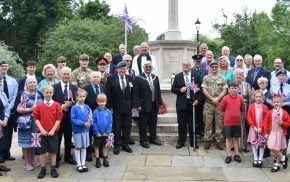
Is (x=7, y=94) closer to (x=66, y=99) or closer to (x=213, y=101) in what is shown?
(x=66, y=99)

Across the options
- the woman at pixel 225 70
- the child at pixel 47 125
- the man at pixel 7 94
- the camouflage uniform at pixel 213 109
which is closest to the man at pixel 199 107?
the camouflage uniform at pixel 213 109

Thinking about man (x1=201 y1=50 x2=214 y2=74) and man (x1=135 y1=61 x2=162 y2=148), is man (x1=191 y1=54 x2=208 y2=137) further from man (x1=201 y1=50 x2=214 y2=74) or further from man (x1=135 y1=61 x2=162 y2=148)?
man (x1=135 y1=61 x2=162 y2=148)

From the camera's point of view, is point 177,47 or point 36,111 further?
point 177,47

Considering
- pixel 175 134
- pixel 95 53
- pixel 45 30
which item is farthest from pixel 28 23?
pixel 175 134

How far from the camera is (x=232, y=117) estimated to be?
7301mm

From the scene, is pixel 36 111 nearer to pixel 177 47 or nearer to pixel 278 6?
pixel 177 47

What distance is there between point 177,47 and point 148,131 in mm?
2815

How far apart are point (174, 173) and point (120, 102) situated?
6.79ft

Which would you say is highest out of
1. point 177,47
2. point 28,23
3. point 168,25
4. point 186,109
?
point 28,23

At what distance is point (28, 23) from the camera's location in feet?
128

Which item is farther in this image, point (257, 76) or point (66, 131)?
point (257, 76)

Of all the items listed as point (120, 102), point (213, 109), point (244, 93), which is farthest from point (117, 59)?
point (244, 93)

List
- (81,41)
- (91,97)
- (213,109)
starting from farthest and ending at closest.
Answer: (81,41) < (213,109) < (91,97)

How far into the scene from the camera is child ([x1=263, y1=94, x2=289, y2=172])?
6.66 meters
